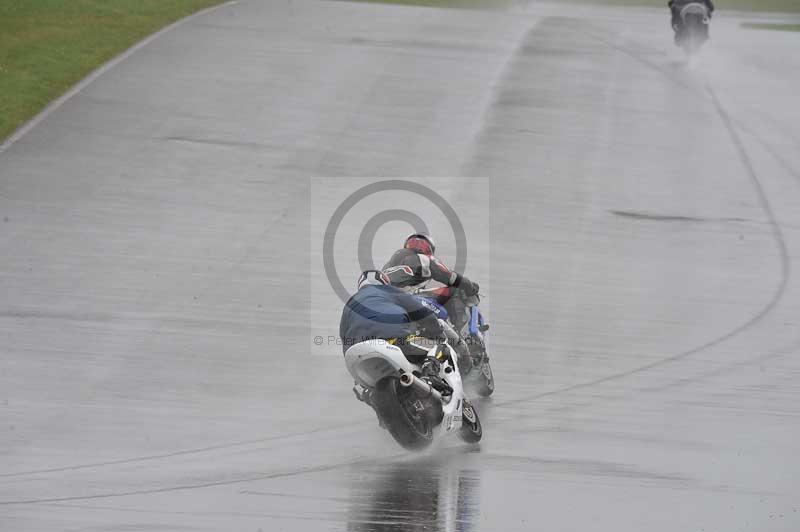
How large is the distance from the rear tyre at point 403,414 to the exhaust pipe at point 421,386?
0.18 ft

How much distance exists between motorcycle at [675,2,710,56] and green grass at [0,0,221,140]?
11.8 m

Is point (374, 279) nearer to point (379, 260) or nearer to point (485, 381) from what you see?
point (485, 381)

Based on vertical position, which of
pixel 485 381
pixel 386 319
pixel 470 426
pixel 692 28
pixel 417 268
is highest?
pixel 386 319

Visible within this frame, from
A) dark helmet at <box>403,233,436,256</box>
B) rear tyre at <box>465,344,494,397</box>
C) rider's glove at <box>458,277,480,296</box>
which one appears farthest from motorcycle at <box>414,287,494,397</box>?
dark helmet at <box>403,233,436,256</box>

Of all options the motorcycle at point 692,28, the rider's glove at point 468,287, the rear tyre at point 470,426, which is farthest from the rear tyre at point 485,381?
the motorcycle at point 692,28

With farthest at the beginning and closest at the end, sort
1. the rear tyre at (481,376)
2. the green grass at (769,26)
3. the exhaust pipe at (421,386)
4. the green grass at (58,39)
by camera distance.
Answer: the green grass at (769,26)
the green grass at (58,39)
the rear tyre at (481,376)
the exhaust pipe at (421,386)

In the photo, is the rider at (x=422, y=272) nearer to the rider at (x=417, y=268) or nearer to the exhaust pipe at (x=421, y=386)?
the rider at (x=417, y=268)

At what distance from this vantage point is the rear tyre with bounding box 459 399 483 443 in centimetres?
1002

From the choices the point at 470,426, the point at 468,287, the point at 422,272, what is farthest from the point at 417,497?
the point at 468,287

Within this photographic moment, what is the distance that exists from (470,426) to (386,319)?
3.62 ft

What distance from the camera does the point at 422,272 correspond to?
432 inches

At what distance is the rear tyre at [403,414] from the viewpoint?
943 centimetres

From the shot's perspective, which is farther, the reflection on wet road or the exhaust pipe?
the exhaust pipe

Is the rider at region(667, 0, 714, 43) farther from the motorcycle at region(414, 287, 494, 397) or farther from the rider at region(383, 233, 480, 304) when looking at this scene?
the rider at region(383, 233, 480, 304)
